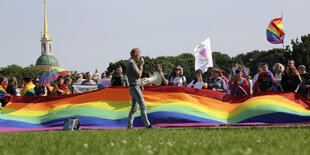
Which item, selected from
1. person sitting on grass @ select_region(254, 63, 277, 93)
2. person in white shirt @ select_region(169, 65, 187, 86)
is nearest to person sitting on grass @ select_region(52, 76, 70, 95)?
person in white shirt @ select_region(169, 65, 187, 86)

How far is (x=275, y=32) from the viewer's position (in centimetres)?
2597

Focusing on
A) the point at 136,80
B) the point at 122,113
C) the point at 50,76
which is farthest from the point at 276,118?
the point at 50,76

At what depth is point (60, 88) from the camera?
1659 centimetres

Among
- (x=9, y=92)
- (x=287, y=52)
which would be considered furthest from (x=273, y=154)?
(x=287, y=52)

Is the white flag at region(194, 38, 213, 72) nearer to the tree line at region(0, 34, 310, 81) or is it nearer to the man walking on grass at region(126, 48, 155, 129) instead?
the man walking on grass at region(126, 48, 155, 129)

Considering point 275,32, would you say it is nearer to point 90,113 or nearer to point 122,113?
point 122,113

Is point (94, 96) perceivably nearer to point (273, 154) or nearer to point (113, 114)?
point (113, 114)

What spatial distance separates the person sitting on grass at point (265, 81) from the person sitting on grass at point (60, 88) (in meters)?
7.17

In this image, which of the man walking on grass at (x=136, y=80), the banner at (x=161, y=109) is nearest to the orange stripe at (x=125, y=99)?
the banner at (x=161, y=109)

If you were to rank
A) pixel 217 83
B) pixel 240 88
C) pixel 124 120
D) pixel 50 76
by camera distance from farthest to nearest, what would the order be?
1. pixel 50 76
2. pixel 217 83
3. pixel 240 88
4. pixel 124 120

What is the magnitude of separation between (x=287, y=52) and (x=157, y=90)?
50.3 m

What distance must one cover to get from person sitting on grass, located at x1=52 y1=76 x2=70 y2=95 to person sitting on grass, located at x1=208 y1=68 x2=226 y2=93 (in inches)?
221

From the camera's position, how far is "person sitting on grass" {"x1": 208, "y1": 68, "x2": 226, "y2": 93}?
15.0 m

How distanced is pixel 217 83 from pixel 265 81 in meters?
1.71
